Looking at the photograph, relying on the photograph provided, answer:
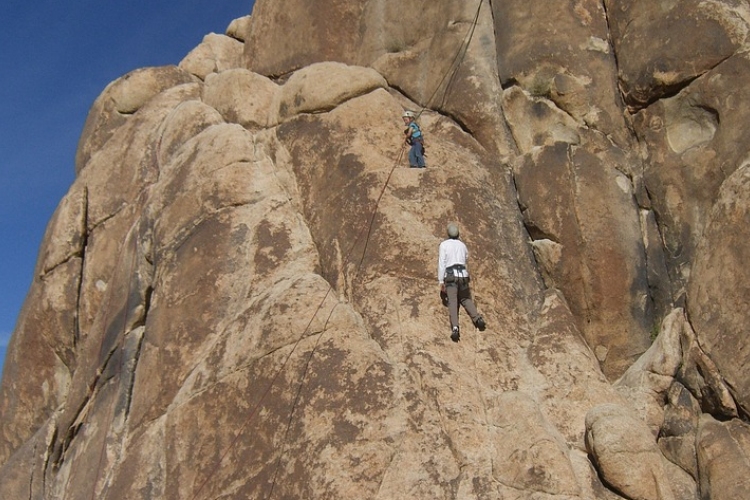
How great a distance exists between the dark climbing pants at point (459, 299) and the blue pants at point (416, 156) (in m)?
2.88

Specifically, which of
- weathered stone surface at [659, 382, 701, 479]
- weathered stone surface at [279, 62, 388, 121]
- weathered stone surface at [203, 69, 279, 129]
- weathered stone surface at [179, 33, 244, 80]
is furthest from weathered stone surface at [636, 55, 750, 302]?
weathered stone surface at [179, 33, 244, 80]

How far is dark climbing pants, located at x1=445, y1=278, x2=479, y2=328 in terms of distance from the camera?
13.0 meters

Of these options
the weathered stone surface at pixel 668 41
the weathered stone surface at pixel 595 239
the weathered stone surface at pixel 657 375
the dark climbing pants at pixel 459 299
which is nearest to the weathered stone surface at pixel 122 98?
the weathered stone surface at pixel 595 239

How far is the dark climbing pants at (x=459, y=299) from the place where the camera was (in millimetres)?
13031

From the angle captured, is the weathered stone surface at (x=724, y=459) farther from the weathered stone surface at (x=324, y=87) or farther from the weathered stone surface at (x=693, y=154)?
the weathered stone surface at (x=324, y=87)

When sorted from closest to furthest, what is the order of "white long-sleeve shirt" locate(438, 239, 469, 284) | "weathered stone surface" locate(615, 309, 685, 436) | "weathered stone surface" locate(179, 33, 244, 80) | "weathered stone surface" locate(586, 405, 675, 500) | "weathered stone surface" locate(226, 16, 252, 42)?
"weathered stone surface" locate(586, 405, 675, 500) → "weathered stone surface" locate(615, 309, 685, 436) → "white long-sleeve shirt" locate(438, 239, 469, 284) → "weathered stone surface" locate(179, 33, 244, 80) → "weathered stone surface" locate(226, 16, 252, 42)

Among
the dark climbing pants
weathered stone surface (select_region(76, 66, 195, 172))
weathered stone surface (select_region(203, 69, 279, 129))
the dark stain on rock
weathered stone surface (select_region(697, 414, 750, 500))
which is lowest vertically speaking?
weathered stone surface (select_region(697, 414, 750, 500))

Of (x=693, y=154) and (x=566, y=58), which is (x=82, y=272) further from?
(x=693, y=154)

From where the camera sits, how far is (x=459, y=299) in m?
13.5

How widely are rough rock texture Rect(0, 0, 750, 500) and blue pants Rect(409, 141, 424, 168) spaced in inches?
14.2

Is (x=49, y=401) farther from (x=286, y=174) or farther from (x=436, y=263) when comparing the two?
(x=436, y=263)

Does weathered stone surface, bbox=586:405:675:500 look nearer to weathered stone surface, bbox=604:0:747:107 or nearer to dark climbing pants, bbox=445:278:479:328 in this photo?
dark climbing pants, bbox=445:278:479:328

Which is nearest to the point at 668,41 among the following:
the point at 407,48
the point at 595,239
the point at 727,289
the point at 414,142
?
the point at 595,239

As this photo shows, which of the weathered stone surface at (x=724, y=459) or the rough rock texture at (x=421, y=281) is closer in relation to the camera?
the weathered stone surface at (x=724, y=459)
